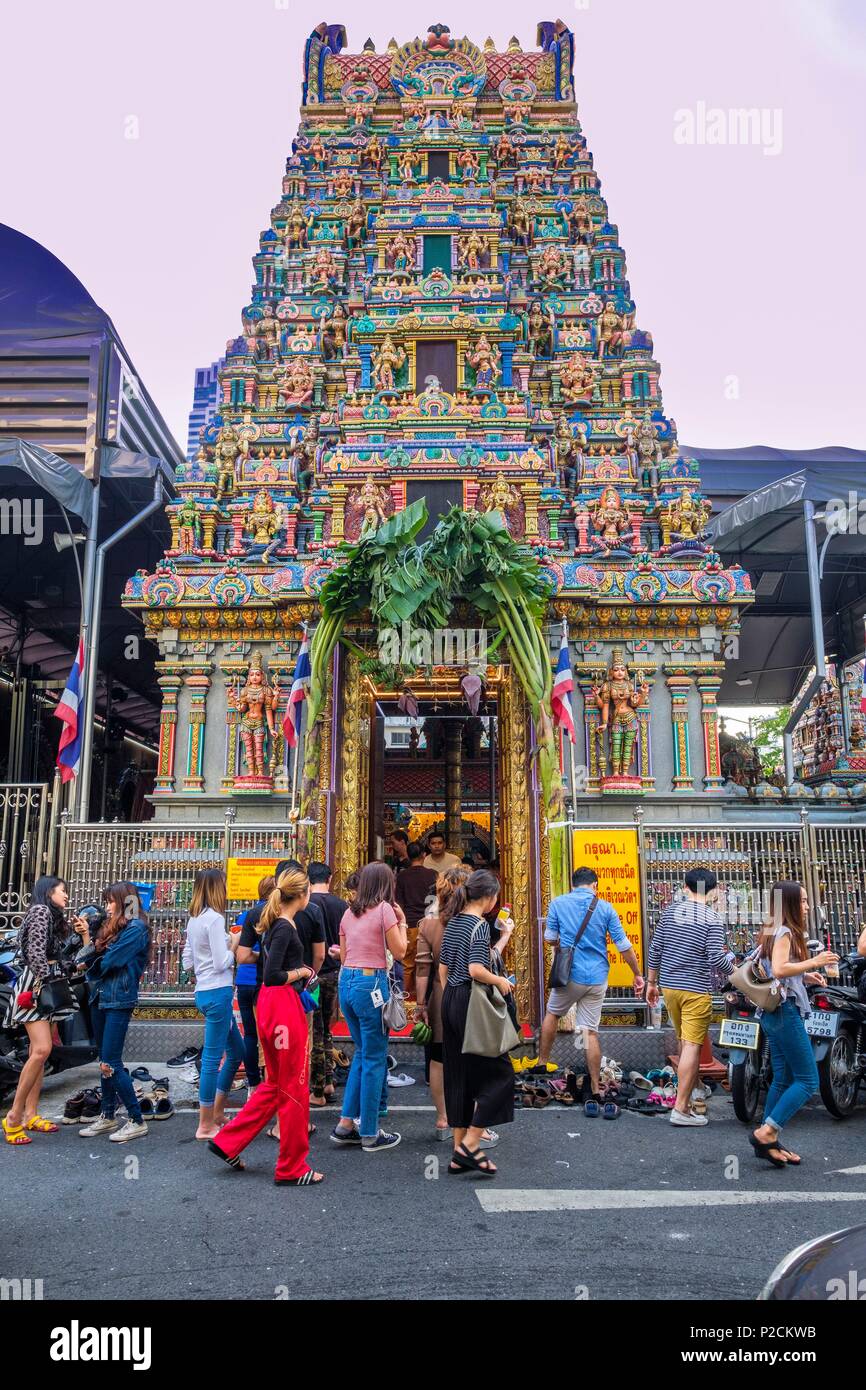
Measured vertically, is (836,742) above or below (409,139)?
below

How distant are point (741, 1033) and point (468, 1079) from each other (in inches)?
102

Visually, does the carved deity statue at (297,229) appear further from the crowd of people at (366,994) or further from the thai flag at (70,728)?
the crowd of people at (366,994)

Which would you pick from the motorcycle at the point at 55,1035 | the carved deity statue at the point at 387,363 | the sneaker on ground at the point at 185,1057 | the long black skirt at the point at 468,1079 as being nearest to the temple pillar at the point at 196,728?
the motorcycle at the point at 55,1035

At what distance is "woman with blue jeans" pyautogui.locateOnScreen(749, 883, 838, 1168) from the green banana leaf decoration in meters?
3.46

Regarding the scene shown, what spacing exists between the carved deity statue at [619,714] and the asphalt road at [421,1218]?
266 inches

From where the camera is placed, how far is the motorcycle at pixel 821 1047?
719cm

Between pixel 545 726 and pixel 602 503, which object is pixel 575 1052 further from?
pixel 602 503

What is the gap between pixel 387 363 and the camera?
574 inches

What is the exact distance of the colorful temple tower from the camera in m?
13.5

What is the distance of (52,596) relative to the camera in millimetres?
19281

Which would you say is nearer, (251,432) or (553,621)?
(553,621)

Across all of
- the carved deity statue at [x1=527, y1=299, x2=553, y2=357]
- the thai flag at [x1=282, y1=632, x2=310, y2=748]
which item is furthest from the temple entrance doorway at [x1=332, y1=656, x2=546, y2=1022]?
the carved deity statue at [x1=527, y1=299, x2=553, y2=357]

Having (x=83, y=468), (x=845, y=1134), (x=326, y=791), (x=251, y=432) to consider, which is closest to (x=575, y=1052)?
(x=845, y=1134)

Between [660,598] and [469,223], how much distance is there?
24.5 ft
